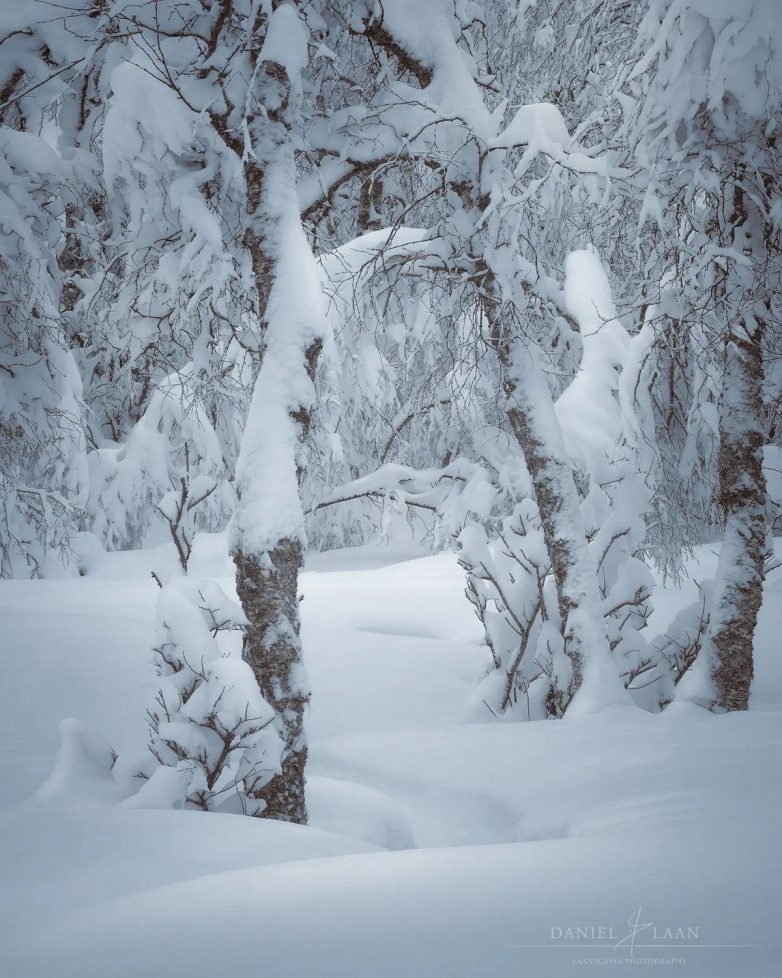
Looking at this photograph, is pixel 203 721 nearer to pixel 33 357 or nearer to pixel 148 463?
pixel 33 357

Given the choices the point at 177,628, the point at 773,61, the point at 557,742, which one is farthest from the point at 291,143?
the point at 557,742

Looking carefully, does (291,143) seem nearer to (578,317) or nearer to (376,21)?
(376,21)

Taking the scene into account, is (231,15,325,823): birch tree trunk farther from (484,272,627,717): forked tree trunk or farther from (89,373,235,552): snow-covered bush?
(89,373,235,552): snow-covered bush

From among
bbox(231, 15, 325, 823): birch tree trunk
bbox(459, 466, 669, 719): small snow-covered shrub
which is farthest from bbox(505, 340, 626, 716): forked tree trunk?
bbox(231, 15, 325, 823): birch tree trunk

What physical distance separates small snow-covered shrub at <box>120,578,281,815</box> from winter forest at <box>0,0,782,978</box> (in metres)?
0.02

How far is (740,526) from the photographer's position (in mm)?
5188

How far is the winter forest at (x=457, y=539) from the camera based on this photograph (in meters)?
2.01

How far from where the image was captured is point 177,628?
146 inches

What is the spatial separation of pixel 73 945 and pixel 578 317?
500 cm

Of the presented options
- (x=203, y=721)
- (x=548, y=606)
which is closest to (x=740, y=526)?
(x=548, y=606)

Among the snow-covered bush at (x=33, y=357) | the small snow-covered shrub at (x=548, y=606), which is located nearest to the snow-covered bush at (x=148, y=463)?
the snow-covered bush at (x=33, y=357)

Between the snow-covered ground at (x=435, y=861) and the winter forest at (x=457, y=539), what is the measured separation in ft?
0.05

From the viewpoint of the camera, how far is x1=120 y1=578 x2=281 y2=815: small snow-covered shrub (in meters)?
3.54

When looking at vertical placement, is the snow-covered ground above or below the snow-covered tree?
below
